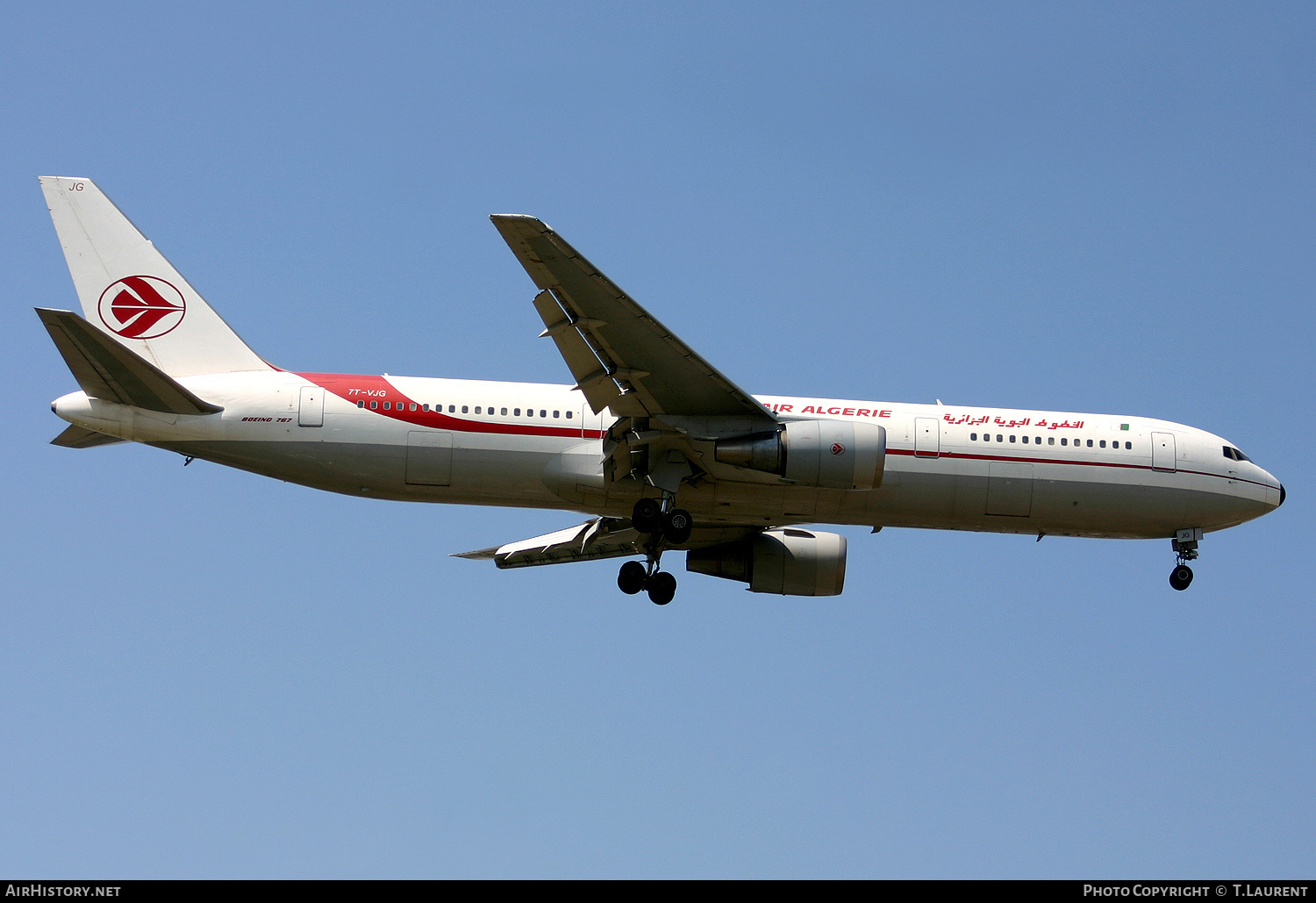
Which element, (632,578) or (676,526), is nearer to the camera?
(676,526)

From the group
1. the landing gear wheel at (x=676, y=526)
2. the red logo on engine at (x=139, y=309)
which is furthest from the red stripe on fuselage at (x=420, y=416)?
the red logo on engine at (x=139, y=309)

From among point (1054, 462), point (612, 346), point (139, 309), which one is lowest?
point (1054, 462)

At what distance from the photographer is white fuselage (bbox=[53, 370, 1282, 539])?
24.4 metres

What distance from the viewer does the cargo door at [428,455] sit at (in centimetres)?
2441

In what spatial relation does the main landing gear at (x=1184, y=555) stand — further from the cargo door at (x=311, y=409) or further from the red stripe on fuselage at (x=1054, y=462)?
the cargo door at (x=311, y=409)

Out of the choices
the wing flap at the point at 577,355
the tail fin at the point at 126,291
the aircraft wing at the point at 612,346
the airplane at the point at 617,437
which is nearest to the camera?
the aircraft wing at the point at 612,346

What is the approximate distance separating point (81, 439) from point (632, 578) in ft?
35.2

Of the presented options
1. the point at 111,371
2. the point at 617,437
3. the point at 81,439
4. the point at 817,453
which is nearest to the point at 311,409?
the point at 111,371

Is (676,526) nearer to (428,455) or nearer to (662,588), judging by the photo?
(662,588)

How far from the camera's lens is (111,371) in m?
23.1
